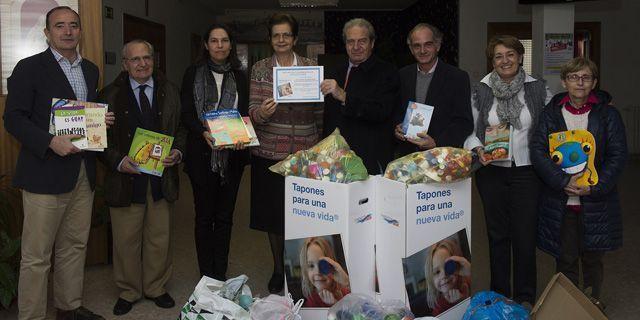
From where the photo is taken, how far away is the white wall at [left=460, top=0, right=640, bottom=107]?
9125 millimetres

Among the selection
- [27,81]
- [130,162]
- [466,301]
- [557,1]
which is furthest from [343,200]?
[557,1]

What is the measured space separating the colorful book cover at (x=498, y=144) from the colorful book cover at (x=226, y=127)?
117cm

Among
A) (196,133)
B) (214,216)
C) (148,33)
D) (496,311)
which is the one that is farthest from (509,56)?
(148,33)

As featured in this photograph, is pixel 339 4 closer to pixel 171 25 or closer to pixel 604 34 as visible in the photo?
pixel 171 25

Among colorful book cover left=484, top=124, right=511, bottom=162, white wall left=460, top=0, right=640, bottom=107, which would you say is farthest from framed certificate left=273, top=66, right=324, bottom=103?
white wall left=460, top=0, right=640, bottom=107

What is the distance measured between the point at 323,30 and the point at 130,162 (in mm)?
10153

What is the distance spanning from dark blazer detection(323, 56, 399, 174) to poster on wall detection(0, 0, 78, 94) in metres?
1.88

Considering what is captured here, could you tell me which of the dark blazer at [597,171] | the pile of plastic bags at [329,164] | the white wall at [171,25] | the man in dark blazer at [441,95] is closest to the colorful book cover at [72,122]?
the pile of plastic bags at [329,164]

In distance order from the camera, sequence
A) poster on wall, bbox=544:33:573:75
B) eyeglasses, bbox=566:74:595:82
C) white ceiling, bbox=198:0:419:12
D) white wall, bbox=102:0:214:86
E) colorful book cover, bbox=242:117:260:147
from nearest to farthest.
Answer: eyeglasses, bbox=566:74:595:82 → colorful book cover, bbox=242:117:260:147 → white wall, bbox=102:0:214:86 → poster on wall, bbox=544:33:573:75 → white ceiling, bbox=198:0:419:12

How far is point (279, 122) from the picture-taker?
3.13 metres

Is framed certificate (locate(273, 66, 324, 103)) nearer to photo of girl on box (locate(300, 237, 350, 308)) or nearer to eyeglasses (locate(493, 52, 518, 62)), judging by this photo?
photo of girl on box (locate(300, 237, 350, 308))

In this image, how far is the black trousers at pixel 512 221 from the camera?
9.68ft

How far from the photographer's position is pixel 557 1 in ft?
21.6

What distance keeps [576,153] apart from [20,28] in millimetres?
3222
